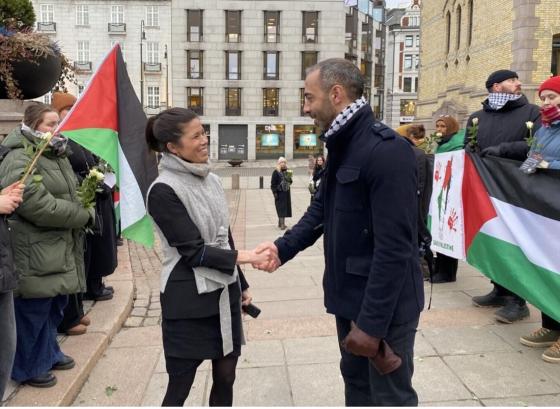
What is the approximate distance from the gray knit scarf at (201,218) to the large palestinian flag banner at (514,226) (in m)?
2.66

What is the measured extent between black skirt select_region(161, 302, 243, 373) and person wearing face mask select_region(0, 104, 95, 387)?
4.28 feet

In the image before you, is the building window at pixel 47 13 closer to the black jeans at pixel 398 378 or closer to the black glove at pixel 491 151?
the black glove at pixel 491 151

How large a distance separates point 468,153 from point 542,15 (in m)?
14.4

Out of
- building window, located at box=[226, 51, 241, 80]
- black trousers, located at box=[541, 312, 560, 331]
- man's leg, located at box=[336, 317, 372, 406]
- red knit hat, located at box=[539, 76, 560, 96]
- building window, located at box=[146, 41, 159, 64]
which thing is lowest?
black trousers, located at box=[541, 312, 560, 331]

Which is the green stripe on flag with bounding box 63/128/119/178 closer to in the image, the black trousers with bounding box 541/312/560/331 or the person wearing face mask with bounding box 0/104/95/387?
the person wearing face mask with bounding box 0/104/95/387

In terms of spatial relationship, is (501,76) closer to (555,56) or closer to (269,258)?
(269,258)

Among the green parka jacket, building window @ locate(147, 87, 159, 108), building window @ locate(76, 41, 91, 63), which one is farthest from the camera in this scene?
building window @ locate(147, 87, 159, 108)

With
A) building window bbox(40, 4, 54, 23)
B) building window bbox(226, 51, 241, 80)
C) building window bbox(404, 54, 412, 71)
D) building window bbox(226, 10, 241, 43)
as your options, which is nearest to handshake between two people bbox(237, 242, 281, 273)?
building window bbox(226, 51, 241, 80)

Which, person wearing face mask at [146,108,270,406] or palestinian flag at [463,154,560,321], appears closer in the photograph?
person wearing face mask at [146,108,270,406]

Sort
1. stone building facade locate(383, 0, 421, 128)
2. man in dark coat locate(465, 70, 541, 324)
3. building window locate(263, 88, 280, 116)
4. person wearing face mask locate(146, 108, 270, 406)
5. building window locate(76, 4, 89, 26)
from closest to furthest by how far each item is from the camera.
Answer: person wearing face mask locate(146, 108, 270, 406)
man in dark coat locate(465, 70, 541, 324)
building window locate(263, 88, 280, 116)
building window locate(76, 4, 89, 26)
stone building facade locate(383, 0, 421, 128)

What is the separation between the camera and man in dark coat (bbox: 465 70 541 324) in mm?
5090

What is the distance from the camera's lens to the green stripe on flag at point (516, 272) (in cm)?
418

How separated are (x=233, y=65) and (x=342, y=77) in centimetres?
5124

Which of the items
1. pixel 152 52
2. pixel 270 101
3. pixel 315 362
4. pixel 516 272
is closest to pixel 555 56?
pixel 516 272
